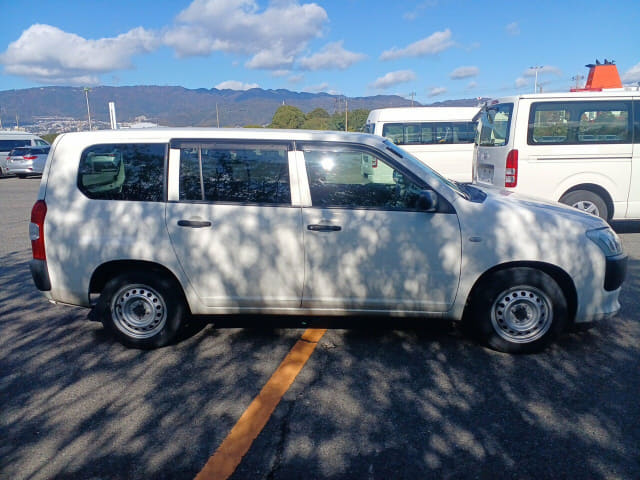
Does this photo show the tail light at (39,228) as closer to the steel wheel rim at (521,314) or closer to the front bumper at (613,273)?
the steel wheel rim at (521,314)

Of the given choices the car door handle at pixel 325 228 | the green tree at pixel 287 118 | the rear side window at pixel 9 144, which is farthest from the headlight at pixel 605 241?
the green tree at pixel 287 118

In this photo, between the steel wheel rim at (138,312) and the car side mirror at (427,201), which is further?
the steel wheel rim at (138,312)

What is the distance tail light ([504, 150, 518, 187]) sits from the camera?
764cm

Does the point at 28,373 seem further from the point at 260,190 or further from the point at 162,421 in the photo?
the point at 260,190

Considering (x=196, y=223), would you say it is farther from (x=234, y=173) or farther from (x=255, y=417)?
(x=255, y=417)

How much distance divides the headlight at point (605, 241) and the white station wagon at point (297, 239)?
0.6 inches

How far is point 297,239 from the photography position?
3914mm

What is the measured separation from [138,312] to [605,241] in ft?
12.6

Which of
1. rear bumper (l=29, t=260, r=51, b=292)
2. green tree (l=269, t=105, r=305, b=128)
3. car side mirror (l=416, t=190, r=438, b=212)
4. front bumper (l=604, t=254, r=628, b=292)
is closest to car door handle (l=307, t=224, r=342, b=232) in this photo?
car side mirror (l=416, t=190, r=438, b=212)

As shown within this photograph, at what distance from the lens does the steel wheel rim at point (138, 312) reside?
4.16 m

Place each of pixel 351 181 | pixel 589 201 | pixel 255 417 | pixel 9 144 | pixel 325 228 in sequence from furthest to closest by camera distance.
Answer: pixel 9 144, pixel 589 201, pixel 351 181, pixel 325 228, pixel 255 417

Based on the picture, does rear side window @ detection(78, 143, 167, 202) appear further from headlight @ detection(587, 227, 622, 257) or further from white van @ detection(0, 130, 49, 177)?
white van @ detection(0, 130, 49, 177)

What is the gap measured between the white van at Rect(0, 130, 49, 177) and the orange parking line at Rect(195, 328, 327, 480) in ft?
81.6

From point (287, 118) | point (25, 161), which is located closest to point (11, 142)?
point (25, 161)
